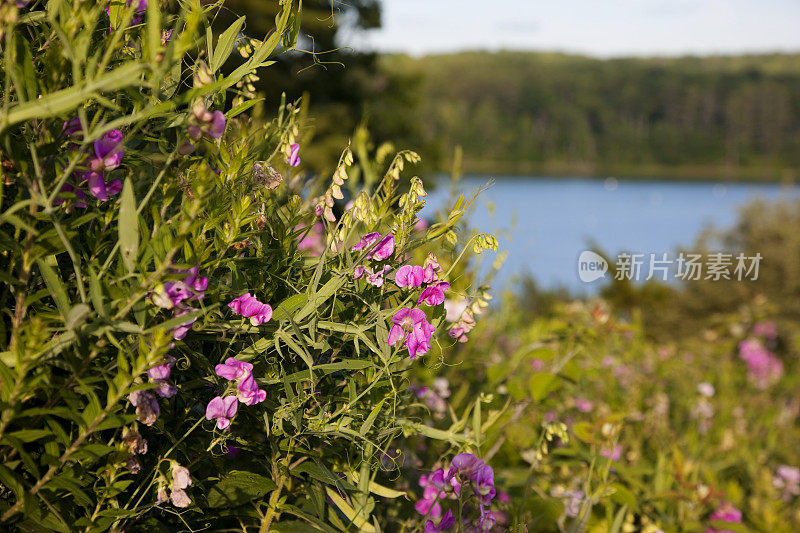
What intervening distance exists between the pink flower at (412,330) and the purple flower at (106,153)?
37 centimetres

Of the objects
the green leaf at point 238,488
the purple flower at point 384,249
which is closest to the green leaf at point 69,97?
the purple flower at point 384,249

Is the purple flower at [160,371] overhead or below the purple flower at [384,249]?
below

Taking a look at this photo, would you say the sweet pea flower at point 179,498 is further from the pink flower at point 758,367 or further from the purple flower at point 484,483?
the pink flower at point 758,367

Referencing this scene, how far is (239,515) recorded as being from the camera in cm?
88

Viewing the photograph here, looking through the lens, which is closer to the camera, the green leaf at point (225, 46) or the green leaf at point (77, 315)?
the green leaf at point (77, 315)

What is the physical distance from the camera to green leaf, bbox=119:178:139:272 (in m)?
0.59

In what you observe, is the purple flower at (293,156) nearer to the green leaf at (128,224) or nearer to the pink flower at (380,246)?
the pink flower at (380,246)

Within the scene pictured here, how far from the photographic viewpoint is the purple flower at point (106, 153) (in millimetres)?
652

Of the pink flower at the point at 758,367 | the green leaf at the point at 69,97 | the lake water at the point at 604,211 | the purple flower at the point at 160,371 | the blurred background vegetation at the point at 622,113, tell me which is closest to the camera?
the green leaf at the point at 69,97

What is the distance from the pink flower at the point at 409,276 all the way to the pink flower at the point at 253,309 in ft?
0.57

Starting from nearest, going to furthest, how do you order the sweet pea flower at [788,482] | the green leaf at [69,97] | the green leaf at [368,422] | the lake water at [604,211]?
1. the green leaf at [69,97]
2. the green leaf at [368,422]
3. the sweet pea flower at [788,482]
4. the lake water at [604,211]

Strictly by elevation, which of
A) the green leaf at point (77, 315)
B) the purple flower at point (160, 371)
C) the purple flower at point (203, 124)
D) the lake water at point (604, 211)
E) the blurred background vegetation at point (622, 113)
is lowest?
the lake water at point (604, 211)

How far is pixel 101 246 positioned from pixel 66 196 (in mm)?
83

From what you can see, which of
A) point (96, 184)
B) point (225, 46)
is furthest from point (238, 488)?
point (225, 46)
